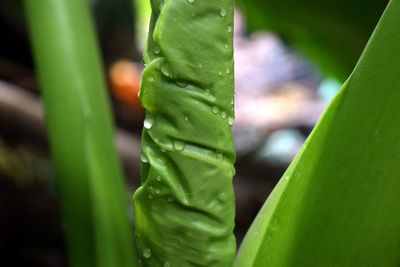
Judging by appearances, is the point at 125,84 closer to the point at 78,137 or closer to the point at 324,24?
the point at 324,24

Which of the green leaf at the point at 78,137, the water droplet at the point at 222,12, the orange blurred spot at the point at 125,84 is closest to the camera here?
the water droplet at the point at 222,12

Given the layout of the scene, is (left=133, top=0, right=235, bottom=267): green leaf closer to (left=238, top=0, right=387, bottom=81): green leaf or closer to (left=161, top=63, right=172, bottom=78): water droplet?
(left=161, top=63, right=172, bottom=78): water droplet

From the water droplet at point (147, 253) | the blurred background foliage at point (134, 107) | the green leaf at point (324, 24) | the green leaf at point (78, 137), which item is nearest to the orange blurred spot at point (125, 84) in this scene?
the blurred background foliage at point (134, 107)

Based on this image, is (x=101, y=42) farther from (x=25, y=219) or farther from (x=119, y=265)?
(x=119, y=265)

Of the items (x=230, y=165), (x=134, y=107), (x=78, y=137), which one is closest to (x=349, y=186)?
(x=230, y=165)

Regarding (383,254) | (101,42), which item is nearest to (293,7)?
(383,254)

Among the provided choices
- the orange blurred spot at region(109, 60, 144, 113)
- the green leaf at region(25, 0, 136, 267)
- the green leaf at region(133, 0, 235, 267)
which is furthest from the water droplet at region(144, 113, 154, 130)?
the orange blurred spot at region(109, 60, 144, 113)

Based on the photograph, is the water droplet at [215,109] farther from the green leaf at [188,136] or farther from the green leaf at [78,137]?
the green leaf at [78,137]
